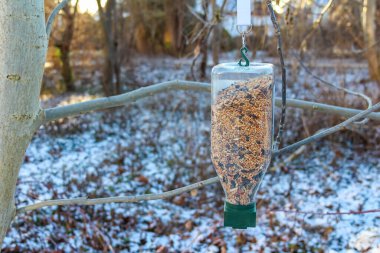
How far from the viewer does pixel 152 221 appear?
4.34 m

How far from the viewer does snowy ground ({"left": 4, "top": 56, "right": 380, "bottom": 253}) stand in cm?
392

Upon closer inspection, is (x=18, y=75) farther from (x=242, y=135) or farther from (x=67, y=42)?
(x=67, y=42)

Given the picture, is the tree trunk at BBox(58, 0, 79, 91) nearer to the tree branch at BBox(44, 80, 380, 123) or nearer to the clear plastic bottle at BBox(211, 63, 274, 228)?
the tree branch at BBox(44, 80, 380, 123)

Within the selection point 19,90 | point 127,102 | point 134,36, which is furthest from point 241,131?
point 134,36

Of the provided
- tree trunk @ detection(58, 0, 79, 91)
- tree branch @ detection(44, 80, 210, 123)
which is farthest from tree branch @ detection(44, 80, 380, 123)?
tree trunk @ detection(58, 0, 79, 91)

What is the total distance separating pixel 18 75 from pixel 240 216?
0.82 metres

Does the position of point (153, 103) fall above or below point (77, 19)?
below

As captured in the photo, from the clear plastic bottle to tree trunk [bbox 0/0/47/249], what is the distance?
1.86 ft

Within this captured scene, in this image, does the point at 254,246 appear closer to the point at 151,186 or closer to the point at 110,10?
the point at 151,186

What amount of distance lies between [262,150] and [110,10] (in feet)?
21.0

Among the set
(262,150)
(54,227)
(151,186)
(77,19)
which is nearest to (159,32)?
(77,19)

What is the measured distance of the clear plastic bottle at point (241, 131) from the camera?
157 centimetres

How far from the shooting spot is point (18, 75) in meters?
1.51

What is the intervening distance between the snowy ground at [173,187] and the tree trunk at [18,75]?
1755mm
